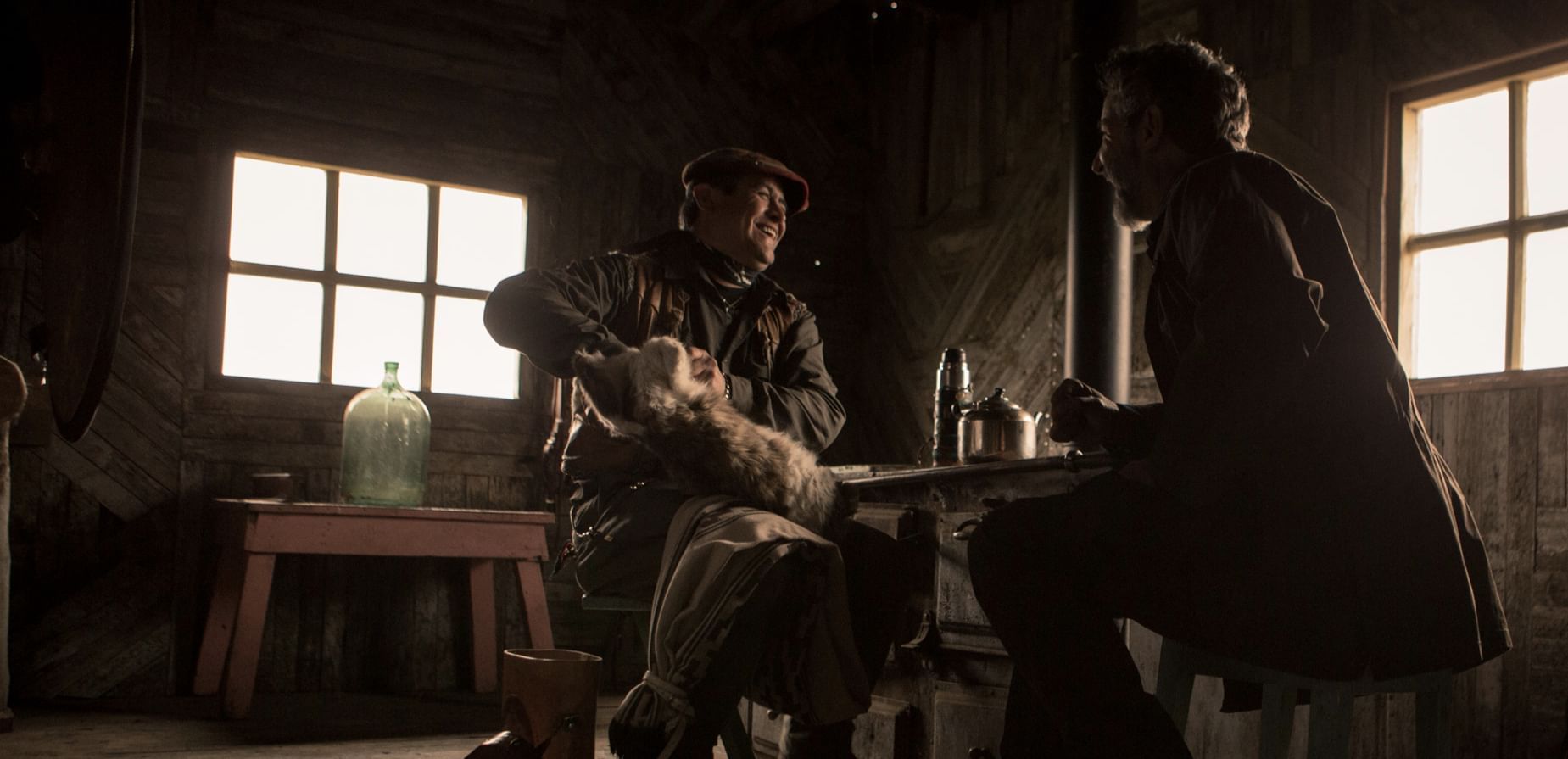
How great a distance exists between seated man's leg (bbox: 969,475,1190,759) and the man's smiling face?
4.69ft

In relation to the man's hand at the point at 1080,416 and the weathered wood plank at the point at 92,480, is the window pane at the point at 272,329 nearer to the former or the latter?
the weathered wood plank at the point at 92,480

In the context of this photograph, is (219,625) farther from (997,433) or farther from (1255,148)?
(1255,148)

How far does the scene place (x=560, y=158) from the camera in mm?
5750

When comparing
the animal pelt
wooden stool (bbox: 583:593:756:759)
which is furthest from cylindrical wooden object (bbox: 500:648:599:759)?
the animal pelt

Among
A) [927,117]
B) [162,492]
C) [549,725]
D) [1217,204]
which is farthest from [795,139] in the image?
[1217,204]

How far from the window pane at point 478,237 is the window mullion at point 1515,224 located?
12.5ft

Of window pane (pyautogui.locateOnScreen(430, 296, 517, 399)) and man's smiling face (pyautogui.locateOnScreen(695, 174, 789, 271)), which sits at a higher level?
man's smiling face (pyautogui.locateOnScreen(695, 174, 789, 271))

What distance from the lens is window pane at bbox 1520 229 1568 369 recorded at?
12.0 feet

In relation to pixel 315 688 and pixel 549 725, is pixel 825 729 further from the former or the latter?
pixel 315 688

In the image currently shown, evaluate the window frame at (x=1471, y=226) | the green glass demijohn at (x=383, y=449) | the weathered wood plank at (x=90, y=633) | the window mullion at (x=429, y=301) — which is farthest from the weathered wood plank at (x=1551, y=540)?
A: the weathered wood plank at (x=90, y=633)

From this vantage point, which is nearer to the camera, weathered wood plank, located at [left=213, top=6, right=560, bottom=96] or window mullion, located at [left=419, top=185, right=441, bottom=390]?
weathered wood plank, located at [left=213, top=6, right=560, bottom=96]

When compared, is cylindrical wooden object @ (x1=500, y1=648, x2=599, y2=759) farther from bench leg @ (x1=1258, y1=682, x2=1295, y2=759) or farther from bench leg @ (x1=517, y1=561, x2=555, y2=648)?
bench leg @ (x1=517, y1=561, x2=555, y2=648)

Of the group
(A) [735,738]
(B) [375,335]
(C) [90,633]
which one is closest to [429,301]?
(B) [375,335]

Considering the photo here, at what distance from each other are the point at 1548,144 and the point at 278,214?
181 inches
